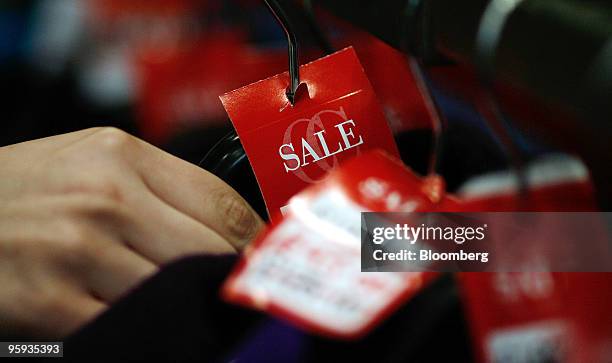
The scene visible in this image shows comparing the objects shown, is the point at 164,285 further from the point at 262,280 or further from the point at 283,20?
the point at 283,20

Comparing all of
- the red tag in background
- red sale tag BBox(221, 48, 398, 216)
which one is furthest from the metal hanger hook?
the red tag in background

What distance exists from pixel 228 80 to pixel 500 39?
0.60 meters

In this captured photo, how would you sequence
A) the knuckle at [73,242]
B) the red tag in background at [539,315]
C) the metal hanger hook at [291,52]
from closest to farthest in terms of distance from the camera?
the red tag in background at [539,315]
the knuckle at [73,242]
the metal hanger hook at [291,52]

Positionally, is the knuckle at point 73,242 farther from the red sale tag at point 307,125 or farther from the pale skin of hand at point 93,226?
the red sale tag at point 307,125

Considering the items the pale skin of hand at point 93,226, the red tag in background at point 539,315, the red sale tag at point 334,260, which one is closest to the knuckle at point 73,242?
the pale skin of hand at point 93,226

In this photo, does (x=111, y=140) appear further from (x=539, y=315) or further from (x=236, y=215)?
(x=539, y=315)

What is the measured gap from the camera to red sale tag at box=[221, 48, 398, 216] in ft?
1.74

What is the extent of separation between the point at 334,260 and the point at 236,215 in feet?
0.46

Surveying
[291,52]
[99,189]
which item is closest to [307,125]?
[291,52]

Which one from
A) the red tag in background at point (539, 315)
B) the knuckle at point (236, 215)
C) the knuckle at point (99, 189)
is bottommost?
the knuckle at point (236, 215)

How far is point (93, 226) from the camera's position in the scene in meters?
0.44

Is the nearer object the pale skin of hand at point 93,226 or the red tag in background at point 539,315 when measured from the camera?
the red tag in background at point 539,315

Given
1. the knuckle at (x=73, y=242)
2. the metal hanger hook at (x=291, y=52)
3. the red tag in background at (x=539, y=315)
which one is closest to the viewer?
the red tag in background at (x=539, y=315)

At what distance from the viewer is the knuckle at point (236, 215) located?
0.49m
